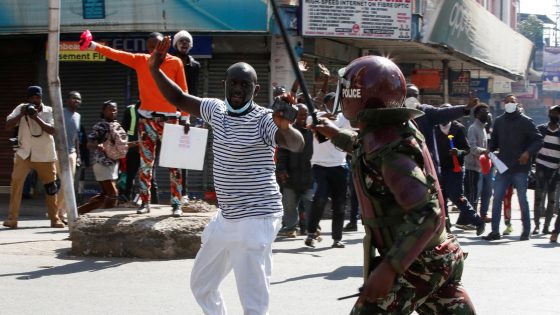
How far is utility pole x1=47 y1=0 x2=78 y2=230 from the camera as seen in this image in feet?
33.8

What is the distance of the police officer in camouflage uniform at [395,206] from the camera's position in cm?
354

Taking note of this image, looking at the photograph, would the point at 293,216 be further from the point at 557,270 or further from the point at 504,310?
the point at 504,310

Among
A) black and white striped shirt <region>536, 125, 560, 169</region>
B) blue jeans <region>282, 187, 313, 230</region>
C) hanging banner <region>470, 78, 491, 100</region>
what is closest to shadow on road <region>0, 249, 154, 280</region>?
blue jeans <region>282, 187, 313, 230</region>

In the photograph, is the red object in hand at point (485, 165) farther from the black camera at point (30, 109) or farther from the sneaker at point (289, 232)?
the black camera at point (30, 109)

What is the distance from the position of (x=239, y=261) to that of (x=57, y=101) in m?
5.62

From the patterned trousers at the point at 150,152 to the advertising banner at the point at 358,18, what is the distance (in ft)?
25.3

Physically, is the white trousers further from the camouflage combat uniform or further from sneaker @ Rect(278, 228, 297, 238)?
sneaker @ Rect(278, 228, 297, 238)

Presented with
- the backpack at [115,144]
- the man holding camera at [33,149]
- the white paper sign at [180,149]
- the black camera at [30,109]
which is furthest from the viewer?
the backpack at [115,144]

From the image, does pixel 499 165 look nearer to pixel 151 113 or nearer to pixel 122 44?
pixel 151 113

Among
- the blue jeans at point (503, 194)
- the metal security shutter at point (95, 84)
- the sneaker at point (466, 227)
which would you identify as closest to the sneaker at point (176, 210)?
the blue jeans at point (503, 194)

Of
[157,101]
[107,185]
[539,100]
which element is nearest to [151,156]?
[157,101]

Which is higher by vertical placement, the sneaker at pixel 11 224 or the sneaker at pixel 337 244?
the sneaker at pixel 11 224

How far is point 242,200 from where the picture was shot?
214 inches

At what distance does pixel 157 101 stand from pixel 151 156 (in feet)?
1.96
